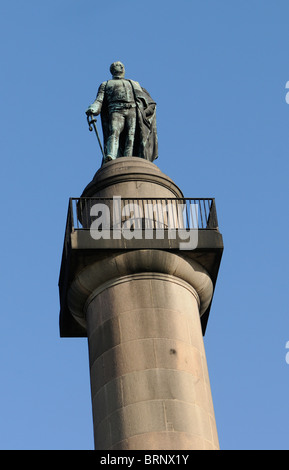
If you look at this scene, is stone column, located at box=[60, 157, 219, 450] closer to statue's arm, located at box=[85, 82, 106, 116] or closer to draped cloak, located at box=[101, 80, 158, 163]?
draped cloak, located at box=[101, 80, 158, 163]

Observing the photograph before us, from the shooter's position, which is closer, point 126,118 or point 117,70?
point 126,118

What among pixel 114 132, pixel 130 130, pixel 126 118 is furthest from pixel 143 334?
pixel 126 118

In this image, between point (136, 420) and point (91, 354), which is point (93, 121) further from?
point (136, 420)

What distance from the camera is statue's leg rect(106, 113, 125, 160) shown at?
45853 mm

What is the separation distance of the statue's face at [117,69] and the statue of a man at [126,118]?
459mm

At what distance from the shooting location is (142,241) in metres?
40.4

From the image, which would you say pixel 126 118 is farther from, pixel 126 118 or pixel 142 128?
pixel 142 128

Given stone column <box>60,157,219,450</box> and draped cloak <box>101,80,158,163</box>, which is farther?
draped cloak <box>101,80,158,163</box>

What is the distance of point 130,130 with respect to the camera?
4659 centimetres

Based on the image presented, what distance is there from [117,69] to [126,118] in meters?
2.72

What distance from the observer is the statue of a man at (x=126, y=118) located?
4644 cm

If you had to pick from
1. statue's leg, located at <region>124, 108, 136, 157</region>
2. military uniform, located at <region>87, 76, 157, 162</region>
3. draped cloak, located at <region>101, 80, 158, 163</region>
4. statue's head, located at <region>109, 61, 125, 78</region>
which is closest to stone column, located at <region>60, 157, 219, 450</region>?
statue's leg, located at <region>124, 108, 136, 157</region>
